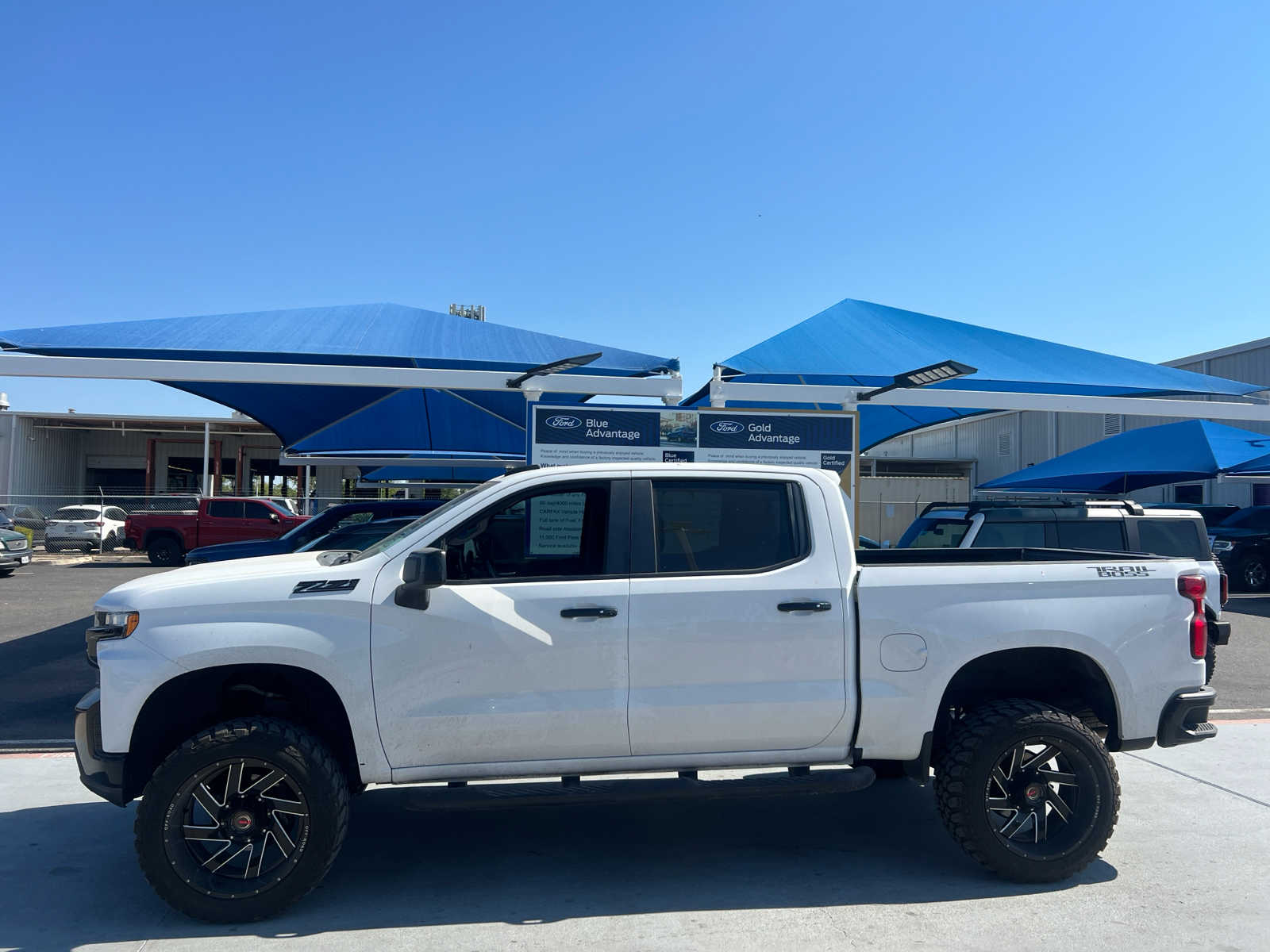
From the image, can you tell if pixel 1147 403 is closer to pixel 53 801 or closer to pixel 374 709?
pixel 374 709

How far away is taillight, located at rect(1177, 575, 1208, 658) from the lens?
478cm

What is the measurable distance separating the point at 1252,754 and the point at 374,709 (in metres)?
6.45

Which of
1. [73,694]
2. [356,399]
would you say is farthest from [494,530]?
[356,399]

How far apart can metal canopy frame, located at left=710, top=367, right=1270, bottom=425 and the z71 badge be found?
5.53 meters

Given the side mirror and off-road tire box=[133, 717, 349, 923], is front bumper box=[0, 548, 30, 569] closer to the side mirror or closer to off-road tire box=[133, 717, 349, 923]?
off-road tire box=[133, 717, 349, 923]

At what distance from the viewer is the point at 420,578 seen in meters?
4.17

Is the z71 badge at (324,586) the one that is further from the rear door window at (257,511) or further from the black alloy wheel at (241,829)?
the rear door window at (257,511)

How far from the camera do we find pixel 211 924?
416cm

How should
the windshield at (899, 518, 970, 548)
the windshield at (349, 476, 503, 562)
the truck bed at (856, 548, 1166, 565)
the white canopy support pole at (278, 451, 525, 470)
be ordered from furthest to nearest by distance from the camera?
1. the white canopy support pole at (278, 451, 525, 470)
2. the windshield at (899, 518, 970, 548)
3. the truck bed at (856, 548, 1166, 565)
4. the windshield at (349, 476, 503, 562)

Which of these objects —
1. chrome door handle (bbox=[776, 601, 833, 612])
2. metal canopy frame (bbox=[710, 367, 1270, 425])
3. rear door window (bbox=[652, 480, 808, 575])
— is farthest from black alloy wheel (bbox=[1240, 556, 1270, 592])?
chrome door handle (bbox=[776, 601, 833, 612])

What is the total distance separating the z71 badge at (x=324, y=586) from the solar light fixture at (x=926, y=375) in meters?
5.57

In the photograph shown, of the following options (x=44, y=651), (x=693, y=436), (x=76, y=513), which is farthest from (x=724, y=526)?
(x=76, y=513)

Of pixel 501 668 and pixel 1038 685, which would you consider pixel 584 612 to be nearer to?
pixel 501 668

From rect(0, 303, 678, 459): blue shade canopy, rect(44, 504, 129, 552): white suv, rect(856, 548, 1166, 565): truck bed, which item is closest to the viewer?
rect(856, 548, 1166, 565): truck bed
